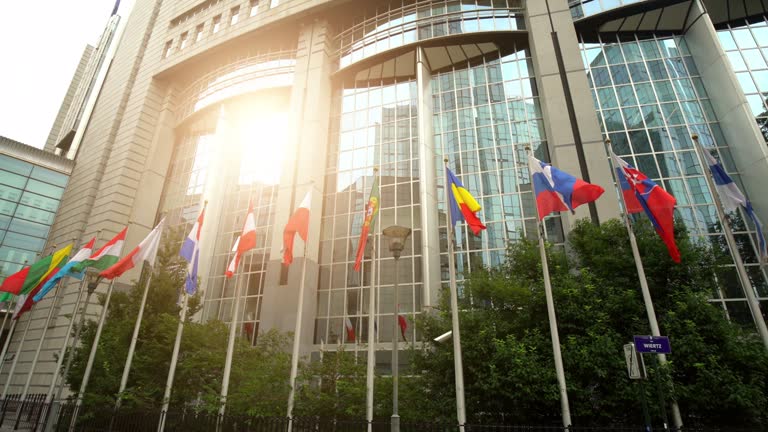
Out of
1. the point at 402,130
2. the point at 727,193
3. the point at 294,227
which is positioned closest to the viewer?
the point at 727,193

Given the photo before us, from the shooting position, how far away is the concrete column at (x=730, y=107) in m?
22.3

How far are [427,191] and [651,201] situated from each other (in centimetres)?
1658

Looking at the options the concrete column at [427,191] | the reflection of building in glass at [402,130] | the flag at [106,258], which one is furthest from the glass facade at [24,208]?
the concrete column at [427,191]

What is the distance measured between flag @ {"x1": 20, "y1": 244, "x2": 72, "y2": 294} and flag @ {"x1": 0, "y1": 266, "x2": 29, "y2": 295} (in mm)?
181

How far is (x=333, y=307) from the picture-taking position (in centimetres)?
2822

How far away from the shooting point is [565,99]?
86.4 ft

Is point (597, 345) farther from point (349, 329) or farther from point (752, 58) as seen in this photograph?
point (752, 58)

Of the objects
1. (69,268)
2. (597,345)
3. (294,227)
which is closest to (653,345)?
(597,345)

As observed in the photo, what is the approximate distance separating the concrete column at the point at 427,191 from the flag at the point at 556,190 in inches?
455

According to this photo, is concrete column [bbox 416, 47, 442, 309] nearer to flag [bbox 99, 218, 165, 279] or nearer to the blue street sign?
the blue street sign

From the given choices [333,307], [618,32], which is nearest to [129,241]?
[333,307]

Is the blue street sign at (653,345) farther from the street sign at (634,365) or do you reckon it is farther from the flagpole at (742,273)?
the flagpole at (742,273)

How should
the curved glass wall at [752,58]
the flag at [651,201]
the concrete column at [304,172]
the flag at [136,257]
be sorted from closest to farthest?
the flag at [651,201] → the flag at [136,257] → the curved glass wall at [752,58] → the concrete column at [304,172]

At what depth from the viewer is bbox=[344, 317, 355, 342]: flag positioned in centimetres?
2658
